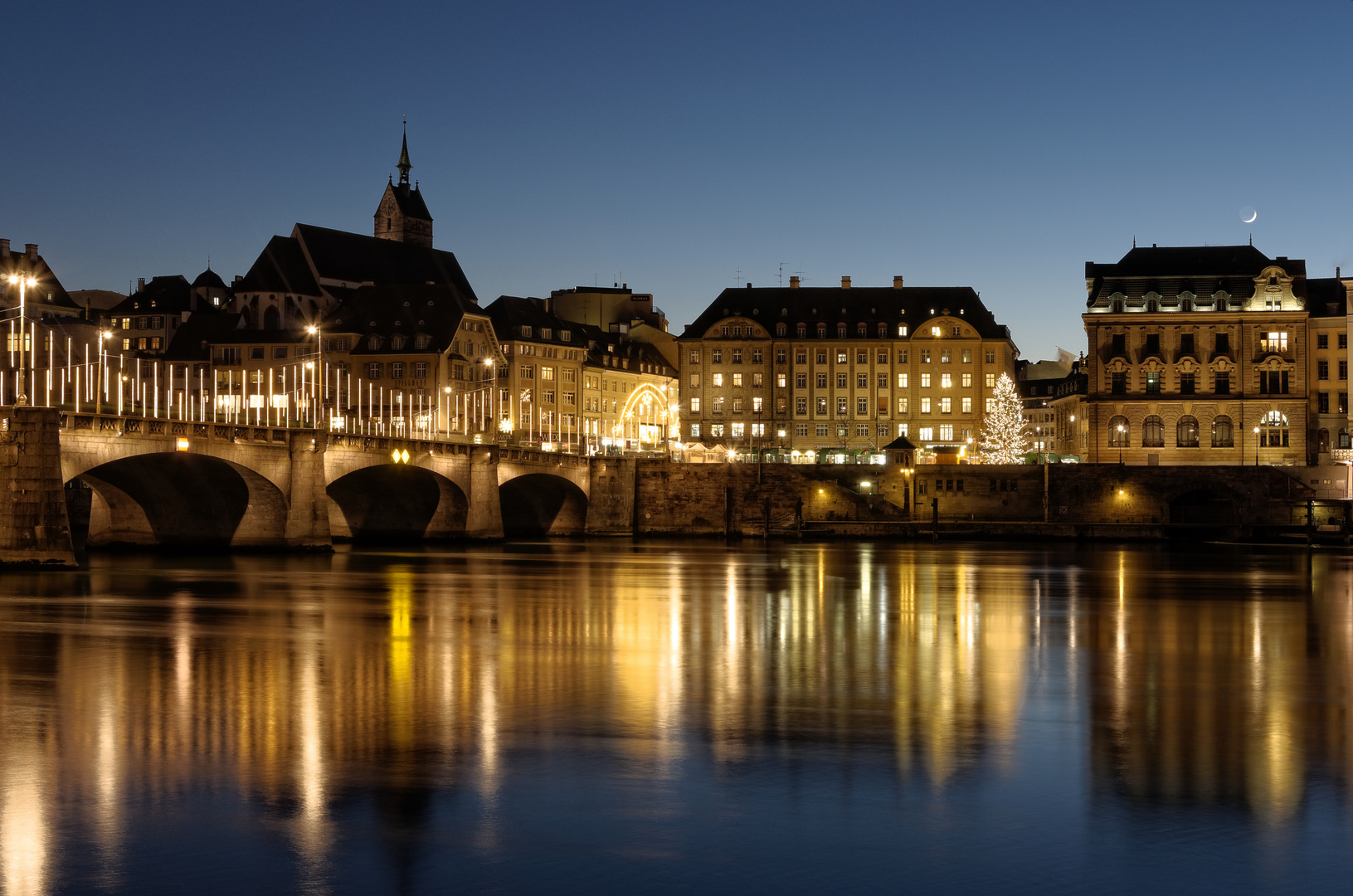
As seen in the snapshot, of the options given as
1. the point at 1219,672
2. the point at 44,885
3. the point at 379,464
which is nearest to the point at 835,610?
the point at 1219,672

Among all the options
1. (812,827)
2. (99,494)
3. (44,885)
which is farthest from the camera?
(99,494)

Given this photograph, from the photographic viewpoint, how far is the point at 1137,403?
4510 inches

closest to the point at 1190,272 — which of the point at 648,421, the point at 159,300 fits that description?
Answer: the point at 648,421

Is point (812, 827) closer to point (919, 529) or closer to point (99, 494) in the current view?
point (99, 494)

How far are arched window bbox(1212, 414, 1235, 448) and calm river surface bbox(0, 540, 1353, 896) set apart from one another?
239 feet

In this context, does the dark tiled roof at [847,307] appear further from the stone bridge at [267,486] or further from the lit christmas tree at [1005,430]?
the stone bridge at [267,486]

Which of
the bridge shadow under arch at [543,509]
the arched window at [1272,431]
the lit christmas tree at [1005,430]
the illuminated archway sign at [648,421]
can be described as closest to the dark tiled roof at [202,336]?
the illuminated archway sign at [648,421]

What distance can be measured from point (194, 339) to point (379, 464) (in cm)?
6371

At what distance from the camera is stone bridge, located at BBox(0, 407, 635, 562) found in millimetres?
54375

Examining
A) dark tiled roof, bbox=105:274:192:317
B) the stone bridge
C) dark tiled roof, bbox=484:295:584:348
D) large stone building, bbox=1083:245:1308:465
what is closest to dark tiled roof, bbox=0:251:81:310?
dark tiled roof, bbox=105:274:192:317

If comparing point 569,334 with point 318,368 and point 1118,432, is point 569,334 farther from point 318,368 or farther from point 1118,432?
point 1118,432

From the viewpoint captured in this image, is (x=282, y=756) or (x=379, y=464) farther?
(x=379, y=464)

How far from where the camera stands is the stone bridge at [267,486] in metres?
54.4

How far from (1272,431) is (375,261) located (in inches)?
3380
